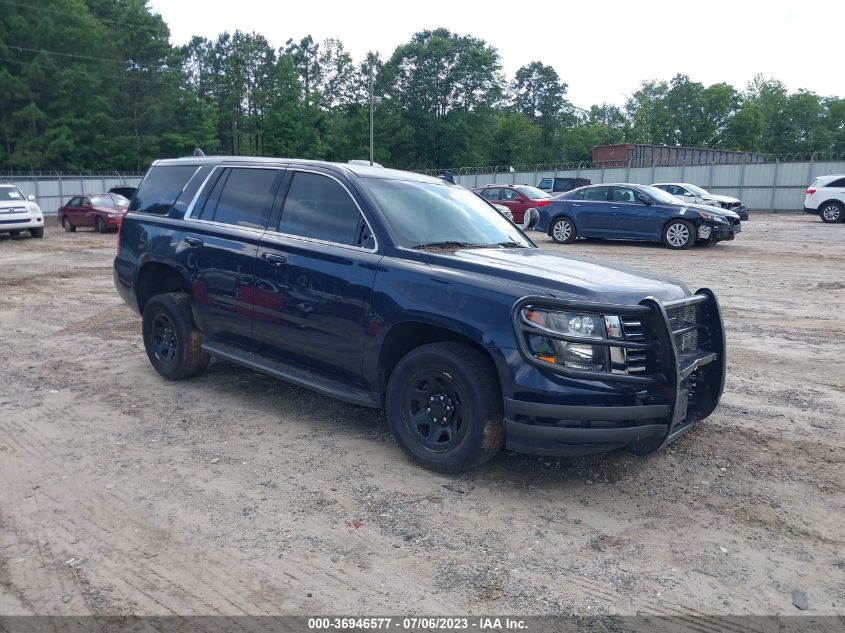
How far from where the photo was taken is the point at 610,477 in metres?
4.45

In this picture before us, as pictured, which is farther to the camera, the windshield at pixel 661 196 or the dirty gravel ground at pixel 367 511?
the windshield at pixel 661 196

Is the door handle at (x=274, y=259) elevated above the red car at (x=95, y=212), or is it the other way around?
the door handle at (x=274, y=259)

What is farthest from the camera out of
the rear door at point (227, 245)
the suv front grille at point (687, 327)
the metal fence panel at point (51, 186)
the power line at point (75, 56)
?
the power line at point (75, 56)

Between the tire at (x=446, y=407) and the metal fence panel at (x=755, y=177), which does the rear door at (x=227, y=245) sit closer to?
the tire at (x=446, y=407)

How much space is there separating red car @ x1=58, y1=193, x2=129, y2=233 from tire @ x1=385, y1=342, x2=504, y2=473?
900 inches

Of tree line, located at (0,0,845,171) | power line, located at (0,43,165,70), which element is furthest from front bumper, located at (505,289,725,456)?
power line, located at (0,43,165,70)

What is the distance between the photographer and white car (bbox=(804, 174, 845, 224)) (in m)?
25.4

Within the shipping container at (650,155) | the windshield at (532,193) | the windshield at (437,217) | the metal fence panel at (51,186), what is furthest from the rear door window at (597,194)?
the metal fence panel at (51,186)

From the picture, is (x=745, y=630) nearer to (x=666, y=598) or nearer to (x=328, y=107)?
(x=666, y=598)

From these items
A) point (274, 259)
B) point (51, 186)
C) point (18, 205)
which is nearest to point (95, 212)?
point (18, 205)

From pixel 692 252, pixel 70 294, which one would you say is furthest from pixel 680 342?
pixel 692 252

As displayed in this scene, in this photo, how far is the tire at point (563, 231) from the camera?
18828 mm

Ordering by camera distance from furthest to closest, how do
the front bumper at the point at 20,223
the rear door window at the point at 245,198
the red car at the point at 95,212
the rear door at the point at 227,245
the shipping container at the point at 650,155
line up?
the shipping container at the point at 650,155 → the red car at the point at 95,212 → the front bumper at the point at 20,223 → the rear door window at the point at 245,198 → the rear door at the point at 227,245

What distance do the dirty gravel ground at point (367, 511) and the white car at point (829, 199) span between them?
2239cm
